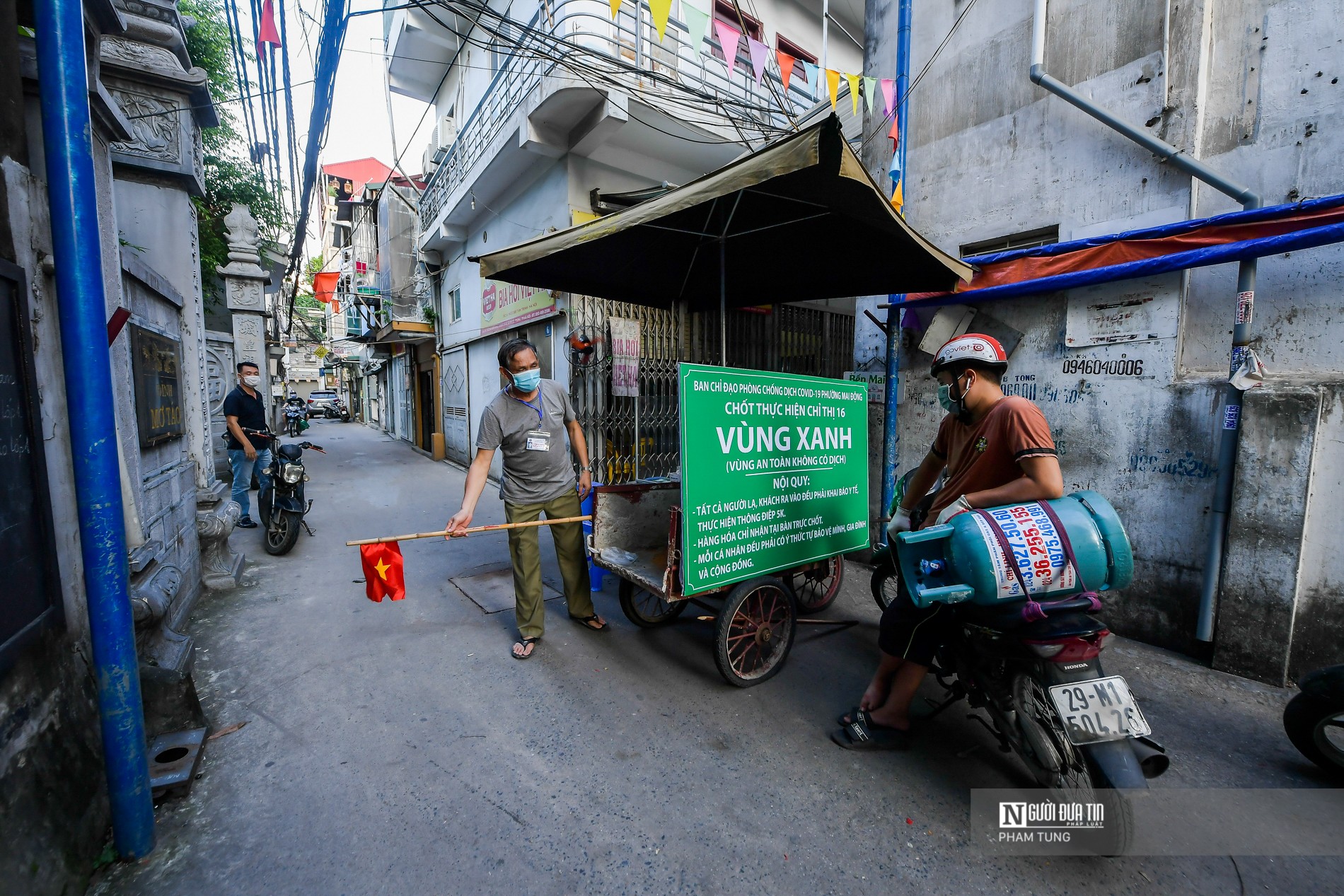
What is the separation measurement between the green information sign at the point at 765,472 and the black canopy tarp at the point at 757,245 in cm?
91

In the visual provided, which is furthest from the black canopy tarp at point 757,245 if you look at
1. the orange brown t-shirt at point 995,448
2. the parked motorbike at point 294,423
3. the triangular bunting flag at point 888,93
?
the parked motorbike at point 294,423

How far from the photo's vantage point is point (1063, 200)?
4.07 meters

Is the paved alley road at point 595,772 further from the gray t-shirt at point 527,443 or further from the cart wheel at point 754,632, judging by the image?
the gray t-shirt at point 527,443

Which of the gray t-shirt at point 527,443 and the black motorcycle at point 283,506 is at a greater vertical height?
the gray t-shirt at point 527,443

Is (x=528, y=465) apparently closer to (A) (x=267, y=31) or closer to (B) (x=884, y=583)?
(B) (x=884, y=583)

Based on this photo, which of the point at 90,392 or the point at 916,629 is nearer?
the point at 90,392

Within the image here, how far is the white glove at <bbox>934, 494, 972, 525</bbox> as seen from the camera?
7.41 ft

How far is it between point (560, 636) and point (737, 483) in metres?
1.70

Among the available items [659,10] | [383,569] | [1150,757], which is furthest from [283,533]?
[1150,757]

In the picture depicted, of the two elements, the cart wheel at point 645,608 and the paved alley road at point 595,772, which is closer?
the paved alley road at point 595,772

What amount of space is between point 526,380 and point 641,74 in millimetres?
4370

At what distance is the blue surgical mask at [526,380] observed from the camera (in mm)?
3393

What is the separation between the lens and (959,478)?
8.22 ft

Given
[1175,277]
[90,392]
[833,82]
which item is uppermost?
[833,82]
